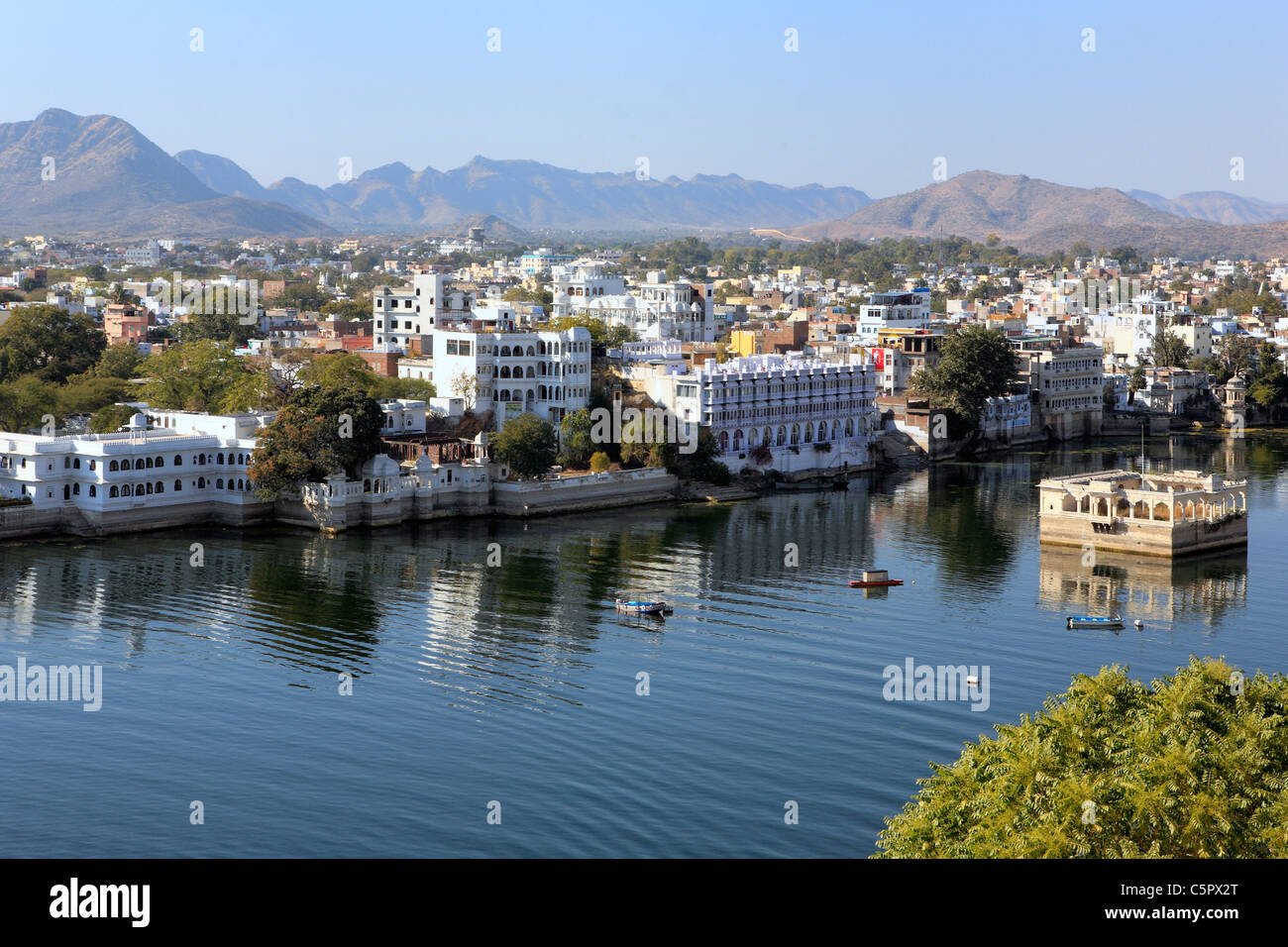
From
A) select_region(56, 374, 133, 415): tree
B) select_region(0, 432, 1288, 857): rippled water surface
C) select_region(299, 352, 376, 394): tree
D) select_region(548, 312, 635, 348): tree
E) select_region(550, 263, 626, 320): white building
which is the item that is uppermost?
select_region(550, 263, 626, 320): white building

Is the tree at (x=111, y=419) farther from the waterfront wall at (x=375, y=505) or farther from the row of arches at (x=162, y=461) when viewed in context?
the waterfront wall at (x=375, y=505)

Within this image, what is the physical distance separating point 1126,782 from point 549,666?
47.3 ft

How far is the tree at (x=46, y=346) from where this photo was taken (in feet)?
171

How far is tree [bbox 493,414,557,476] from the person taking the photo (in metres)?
42.0

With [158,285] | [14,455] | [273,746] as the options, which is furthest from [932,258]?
[273,746]

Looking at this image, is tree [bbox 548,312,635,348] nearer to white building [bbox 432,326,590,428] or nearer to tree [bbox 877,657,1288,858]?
white building [bbox 432,326,590,428]

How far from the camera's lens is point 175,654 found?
2619cm

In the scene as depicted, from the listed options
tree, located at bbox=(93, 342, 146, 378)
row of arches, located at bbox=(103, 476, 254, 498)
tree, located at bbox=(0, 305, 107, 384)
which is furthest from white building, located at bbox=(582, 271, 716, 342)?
row of arches, located at bbox=(103, 476, 254, 498)

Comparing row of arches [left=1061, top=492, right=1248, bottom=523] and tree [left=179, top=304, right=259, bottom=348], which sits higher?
tree [left=179, top=304, right=259, bottom=348]

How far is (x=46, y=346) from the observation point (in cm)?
5341

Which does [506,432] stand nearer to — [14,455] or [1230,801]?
[14,455]

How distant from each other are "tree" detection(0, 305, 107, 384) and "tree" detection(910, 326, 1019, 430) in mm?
29223

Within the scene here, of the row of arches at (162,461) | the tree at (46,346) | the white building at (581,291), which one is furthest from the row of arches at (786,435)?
the white building at (581,291)
